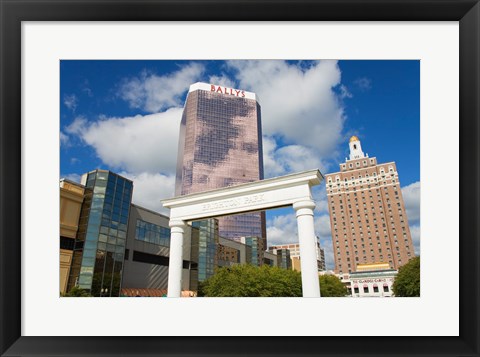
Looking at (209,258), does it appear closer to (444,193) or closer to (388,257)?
(444,193)

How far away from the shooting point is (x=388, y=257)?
79688 millimetres

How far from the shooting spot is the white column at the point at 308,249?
13156 millimetres

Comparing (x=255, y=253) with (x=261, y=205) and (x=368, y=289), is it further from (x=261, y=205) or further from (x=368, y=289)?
(x=261, y=205)

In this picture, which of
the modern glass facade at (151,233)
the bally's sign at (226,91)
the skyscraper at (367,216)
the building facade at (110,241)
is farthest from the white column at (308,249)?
the bally's sign at (226,91)

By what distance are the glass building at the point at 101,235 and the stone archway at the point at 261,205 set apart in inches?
455

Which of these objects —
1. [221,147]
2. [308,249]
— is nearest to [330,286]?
[308,249]

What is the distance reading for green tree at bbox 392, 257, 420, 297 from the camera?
92.6ft

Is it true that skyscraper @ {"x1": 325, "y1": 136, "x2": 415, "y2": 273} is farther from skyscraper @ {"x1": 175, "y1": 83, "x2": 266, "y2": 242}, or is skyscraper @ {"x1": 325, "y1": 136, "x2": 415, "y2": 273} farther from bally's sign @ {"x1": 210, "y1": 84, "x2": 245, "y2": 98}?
bally's sign @ {"x1": 210, "y1": 84, "x2": 245, "y2": 98}

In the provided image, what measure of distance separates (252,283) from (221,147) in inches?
3249

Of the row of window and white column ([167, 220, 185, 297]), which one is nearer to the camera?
white column ([167, 220, 185, 297])

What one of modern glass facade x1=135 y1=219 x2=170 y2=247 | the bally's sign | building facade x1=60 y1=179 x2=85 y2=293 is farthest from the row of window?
the bally's sign

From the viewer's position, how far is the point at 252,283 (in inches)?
1054

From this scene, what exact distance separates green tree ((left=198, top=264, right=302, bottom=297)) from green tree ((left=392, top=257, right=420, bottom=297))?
9.43 meters

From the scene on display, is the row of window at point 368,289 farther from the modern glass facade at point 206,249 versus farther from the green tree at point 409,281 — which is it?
the modern glass facade at point 206,249
